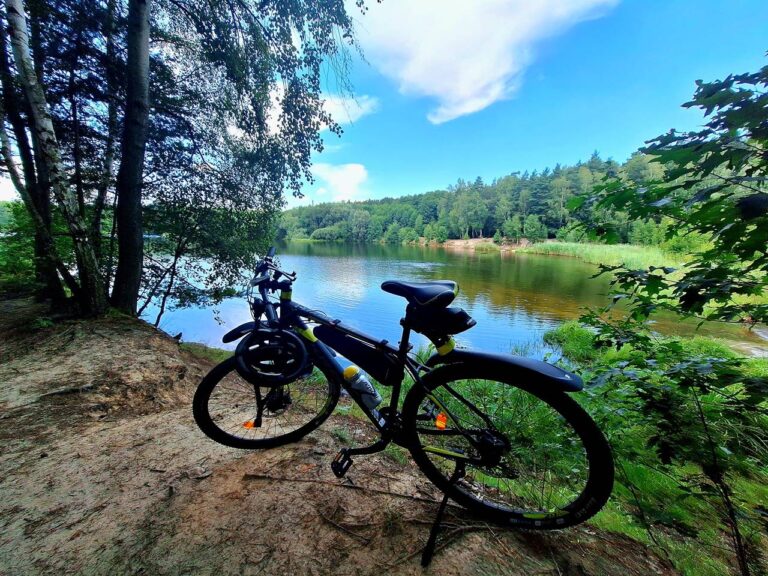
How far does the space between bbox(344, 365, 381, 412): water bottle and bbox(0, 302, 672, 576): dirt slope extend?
49 cm

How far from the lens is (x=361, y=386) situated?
1.89 meters

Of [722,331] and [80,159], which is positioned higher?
[80,159]

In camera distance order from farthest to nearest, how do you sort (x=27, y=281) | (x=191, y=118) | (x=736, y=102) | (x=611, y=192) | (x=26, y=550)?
(x=27, y=281) → (x=191, y=118) → (x=611, y=192) → (x=26, y=550) → (x=736, y=102)

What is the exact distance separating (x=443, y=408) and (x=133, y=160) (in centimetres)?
580

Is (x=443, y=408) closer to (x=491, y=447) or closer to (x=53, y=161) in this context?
(x=491, y=447)

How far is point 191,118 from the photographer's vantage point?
19.7 ft

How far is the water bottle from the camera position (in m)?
1.89

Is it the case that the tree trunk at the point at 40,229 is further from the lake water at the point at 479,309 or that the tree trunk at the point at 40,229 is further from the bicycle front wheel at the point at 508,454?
the bicycle front wheel at the point at 508,454

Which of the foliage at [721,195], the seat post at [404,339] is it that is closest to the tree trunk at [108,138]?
the seat post at [404,339]

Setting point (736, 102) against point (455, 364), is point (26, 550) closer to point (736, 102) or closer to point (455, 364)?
point (455, 364)

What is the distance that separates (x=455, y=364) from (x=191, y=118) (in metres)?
7.13

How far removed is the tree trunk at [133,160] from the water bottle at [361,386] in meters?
5.07

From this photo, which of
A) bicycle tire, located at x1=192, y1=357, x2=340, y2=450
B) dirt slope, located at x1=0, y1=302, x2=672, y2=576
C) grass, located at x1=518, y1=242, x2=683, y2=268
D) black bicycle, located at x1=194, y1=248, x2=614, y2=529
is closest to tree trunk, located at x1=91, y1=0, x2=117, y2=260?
dirt slope, located at x1=0, y1=302, x2=672, y2=576

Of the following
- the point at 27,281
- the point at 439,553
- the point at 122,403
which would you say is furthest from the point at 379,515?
the point at 27,281
